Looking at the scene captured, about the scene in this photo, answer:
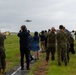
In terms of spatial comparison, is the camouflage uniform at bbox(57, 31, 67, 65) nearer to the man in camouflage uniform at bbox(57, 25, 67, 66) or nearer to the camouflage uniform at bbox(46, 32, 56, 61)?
the man in camouflage uniform at bbox(57, 25, 67, 66)

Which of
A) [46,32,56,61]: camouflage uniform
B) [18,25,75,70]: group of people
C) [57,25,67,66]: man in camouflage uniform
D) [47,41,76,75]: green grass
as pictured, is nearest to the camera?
[47,41,76,75]: green grass

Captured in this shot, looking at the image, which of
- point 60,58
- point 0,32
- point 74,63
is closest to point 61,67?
point 60,58

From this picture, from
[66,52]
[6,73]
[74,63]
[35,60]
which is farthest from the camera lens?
[35,60]

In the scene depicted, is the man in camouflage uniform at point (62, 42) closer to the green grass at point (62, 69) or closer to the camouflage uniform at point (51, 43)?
the green grass at point (62, 69)

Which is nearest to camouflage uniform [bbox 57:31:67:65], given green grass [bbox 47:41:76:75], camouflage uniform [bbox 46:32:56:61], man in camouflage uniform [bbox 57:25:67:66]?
man in camouflage uniform [bbox 57:25:67:66]

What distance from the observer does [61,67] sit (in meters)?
22.8

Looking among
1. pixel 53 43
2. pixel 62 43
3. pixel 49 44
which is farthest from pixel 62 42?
pixel 49 44

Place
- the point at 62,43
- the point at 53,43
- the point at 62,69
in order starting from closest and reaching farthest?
the point at 62,69, the point at 62,43, the point at 53,43

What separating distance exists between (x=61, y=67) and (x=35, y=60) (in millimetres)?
4666

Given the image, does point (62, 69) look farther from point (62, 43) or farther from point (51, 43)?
point (51, 43)

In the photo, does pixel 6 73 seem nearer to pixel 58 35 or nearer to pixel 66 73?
pixel 66 73

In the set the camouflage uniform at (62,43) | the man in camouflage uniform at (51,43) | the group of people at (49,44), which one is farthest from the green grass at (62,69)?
the man in camouflage uniform at (51,43)

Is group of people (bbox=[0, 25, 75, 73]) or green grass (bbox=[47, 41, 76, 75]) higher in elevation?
group of people (bbox=[0, 25, 75, 73])

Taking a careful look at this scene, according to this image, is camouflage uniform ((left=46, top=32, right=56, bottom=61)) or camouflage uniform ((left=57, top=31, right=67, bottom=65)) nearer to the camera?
camouflage uniform ((left=57, top=31, right=67, bottom=65))
